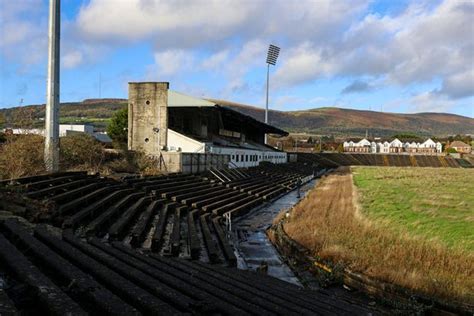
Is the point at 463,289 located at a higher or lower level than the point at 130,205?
lower

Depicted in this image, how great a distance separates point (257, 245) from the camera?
16703 millimetres

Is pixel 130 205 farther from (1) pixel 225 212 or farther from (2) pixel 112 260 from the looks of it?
(2) pixel 112 260

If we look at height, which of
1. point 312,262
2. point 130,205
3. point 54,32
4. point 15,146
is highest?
point 54,32

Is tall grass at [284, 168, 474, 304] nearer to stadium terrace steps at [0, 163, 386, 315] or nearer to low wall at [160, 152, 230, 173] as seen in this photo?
stadium terrace steps at [0, 163, 386, 315]

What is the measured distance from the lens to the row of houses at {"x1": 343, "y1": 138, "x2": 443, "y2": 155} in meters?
170

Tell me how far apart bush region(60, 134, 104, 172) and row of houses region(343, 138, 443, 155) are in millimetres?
145844

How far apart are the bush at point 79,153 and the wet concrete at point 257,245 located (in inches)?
438

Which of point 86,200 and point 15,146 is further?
point 15,146

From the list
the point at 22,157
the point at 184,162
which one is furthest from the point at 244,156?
the point at 22,157

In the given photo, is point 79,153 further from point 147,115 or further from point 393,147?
point 393,147

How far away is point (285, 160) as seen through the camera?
7581cm

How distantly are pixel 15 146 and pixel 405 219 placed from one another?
740 inches

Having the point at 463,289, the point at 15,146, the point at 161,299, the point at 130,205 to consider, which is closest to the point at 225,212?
the point at 130,205

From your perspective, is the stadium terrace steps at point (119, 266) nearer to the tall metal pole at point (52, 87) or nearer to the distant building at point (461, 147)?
the tall metal pole at point (52, 87)
